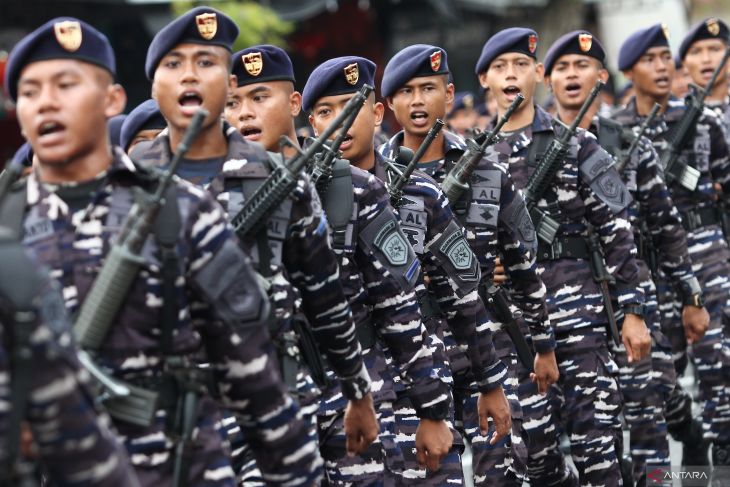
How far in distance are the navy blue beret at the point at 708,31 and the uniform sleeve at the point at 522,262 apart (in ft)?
17.7

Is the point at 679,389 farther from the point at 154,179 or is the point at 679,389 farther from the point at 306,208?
the point at 154,179

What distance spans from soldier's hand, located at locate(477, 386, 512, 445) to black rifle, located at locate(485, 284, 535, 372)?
98 cm

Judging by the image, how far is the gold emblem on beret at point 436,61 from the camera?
28.1 feet

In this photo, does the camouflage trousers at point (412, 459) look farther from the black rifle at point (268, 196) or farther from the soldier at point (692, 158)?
the soldier at point (692, 158)

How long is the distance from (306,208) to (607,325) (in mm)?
4055

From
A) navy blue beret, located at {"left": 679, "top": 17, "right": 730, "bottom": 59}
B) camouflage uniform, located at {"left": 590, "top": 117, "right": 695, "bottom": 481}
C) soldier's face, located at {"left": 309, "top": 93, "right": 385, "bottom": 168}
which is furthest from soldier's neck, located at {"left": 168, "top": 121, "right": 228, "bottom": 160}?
navy blue beret, located at {"left": 679, "top": 17, "right": 730, "bottom": 59}

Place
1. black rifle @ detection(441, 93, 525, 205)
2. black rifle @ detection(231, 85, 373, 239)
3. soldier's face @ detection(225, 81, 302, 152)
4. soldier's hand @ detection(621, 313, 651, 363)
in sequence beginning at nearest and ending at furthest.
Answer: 1. black rifle @ detection(231, 85, 373, 239)
2. soldier's face @ detection(225, 81, 302, 152)
3. black rifle @ detection(441, 93, 525, 205)
4. soldier's hand @ detection(621, 313, 651, 363)

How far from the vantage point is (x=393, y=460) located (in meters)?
7.27

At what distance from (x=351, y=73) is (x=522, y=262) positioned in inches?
60.6

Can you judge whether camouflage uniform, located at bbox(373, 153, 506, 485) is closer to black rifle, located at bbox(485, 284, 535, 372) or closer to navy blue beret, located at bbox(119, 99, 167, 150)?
black rifle, located at bbox(485, 284, 535, 372)

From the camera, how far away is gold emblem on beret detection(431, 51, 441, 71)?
857 centimetres

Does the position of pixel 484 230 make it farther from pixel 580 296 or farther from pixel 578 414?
pixel 578 414

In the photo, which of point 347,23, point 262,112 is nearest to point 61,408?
point 262,112

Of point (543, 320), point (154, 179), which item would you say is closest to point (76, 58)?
point (154, 179)
